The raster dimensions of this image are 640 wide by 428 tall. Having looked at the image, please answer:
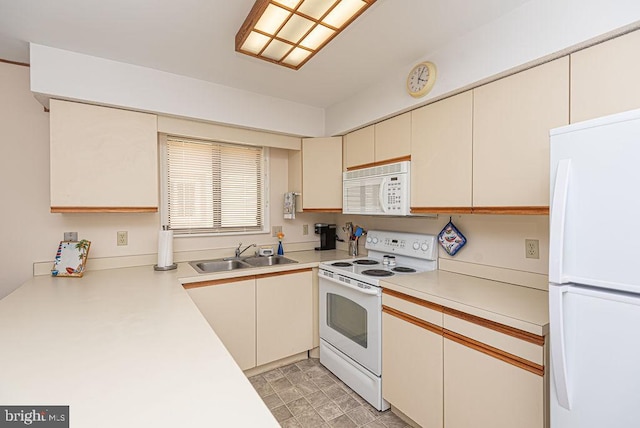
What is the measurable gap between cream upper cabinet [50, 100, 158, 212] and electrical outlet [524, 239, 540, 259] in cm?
256

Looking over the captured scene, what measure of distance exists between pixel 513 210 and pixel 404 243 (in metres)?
0.96

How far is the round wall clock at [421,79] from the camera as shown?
1870 millimetres

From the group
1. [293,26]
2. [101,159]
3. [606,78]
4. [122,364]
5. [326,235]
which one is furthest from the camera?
[326,235]

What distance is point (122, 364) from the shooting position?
92 centimetres

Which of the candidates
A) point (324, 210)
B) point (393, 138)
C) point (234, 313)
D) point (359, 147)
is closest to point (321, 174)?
point (324, 210)

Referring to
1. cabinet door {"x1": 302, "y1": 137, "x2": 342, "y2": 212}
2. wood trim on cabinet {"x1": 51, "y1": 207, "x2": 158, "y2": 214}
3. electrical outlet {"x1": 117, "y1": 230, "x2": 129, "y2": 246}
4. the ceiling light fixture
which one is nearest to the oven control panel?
cabinet door {"x1": 302, "y1": 137, "x2": 342, "y2": 212}

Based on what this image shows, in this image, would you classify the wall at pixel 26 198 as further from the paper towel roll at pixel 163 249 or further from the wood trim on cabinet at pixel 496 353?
the wood trim on cabinet at pixel 496 353

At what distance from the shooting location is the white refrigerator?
34.6 inches

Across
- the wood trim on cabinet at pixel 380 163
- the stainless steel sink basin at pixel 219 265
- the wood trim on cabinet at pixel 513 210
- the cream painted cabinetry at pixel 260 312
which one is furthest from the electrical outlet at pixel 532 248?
the stainless steel sink basin at pixel 219 265

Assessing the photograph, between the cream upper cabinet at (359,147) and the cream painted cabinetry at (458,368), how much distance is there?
1.19m

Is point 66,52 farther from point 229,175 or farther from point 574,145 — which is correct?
point 574,145

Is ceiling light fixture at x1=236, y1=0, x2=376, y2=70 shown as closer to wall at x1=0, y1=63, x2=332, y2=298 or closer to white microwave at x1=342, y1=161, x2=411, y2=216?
white microwave at x1=342, y1=161, x2=411, y2=216

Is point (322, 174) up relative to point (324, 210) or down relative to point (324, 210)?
up

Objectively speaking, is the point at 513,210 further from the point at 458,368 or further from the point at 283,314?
the point at 283,314
